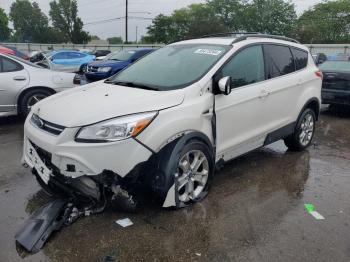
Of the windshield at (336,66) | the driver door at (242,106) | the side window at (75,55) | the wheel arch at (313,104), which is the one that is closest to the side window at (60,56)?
the side window at (75,55)

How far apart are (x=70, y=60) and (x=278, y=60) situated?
56.5 ft

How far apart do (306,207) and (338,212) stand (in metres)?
0.32

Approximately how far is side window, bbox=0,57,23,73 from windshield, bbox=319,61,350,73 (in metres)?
7.33

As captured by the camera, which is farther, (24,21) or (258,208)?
(24,21)

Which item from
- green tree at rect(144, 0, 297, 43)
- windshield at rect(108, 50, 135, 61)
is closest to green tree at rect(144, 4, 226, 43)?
green tree at rect(144, 0, 297, 43)

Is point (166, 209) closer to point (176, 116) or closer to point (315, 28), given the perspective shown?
point (176, 116)

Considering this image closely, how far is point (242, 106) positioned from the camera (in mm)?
4477

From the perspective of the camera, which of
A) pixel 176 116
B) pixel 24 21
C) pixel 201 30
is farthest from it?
pixel 24 21

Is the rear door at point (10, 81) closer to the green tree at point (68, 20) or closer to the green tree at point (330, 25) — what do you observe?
the green tree at point (330, 25)

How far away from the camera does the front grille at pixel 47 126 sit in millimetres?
3476

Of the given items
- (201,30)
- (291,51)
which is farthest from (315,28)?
(291,51)

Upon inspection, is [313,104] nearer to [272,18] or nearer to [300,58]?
[300,58]

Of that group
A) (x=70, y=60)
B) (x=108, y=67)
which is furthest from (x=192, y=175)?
(x=70, y=60)

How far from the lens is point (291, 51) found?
5.61 meters
